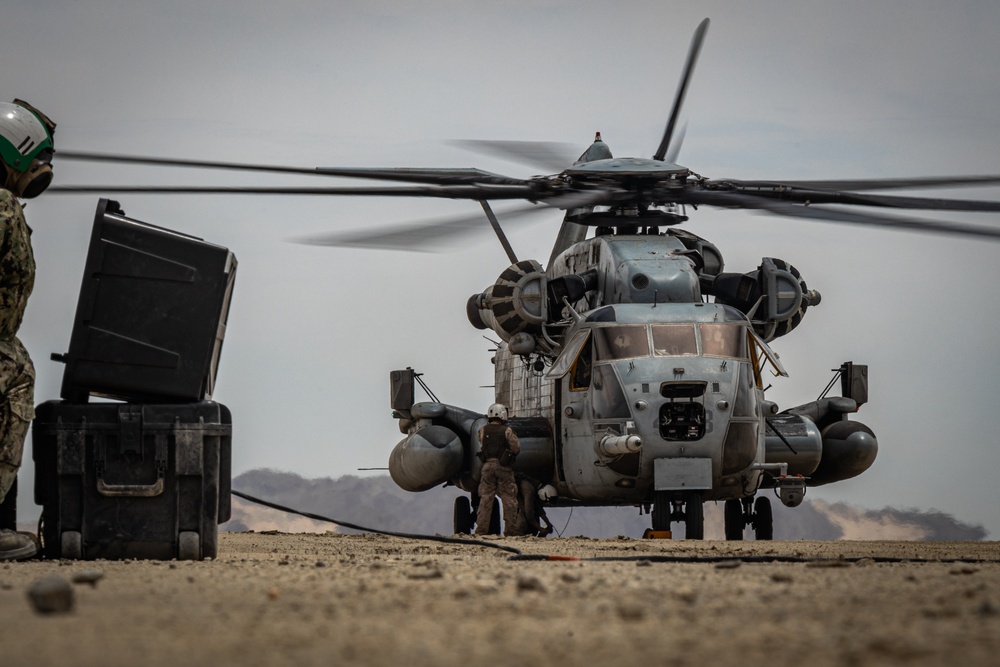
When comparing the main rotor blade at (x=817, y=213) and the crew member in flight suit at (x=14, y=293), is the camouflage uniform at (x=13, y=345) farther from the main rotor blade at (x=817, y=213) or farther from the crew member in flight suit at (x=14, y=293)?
the main rotor blade at (x=817, y=213)

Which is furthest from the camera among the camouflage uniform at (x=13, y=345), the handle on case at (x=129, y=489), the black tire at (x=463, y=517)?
the black tire at (x=463, y=517)

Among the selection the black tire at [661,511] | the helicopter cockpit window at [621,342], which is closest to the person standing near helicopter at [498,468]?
the helicopter cockpit window at [621,342]

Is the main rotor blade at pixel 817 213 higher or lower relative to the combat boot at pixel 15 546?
higher

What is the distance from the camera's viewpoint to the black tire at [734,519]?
51.2ft

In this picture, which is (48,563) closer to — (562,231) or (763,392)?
(763,392)

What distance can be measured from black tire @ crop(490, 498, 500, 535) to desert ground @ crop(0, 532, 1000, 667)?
826 centimetres

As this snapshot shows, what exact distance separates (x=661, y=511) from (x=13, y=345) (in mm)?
7217

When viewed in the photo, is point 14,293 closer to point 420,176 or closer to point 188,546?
point 188,546

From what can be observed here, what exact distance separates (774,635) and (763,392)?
10286mm

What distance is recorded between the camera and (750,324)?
45.4 ft

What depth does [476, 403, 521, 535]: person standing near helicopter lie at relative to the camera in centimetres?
1466

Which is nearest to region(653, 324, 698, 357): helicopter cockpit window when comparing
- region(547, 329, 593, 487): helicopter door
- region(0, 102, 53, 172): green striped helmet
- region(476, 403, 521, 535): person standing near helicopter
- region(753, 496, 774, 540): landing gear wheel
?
region(547, 329, 593, 487): helicopter door

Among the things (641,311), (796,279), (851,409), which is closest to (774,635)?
(641,311)

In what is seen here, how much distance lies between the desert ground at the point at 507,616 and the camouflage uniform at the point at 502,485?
7.76 meters
